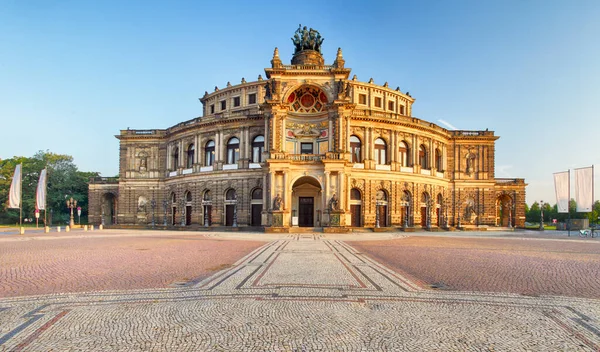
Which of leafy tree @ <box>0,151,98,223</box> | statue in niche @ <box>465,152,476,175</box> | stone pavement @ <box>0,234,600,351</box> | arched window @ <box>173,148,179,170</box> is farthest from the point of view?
leafy tree @ <box>0,151,98,223</box>

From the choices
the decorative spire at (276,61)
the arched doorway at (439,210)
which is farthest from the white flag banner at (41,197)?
the arched doorway at (439,210)

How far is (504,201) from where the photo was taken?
54.0 metres

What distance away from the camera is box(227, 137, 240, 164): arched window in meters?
45.5

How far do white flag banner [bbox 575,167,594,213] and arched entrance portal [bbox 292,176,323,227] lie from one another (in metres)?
27.6

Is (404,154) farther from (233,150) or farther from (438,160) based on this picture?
(233,150)

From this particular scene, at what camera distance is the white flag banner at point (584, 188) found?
1464 inches

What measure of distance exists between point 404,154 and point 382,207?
7750mm

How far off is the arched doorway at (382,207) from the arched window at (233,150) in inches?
725

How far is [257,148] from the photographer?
44.6 m

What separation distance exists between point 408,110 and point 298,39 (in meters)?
19.2

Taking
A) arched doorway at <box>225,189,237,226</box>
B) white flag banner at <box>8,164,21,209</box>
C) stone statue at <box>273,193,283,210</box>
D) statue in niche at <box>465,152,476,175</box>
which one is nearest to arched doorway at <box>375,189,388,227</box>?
stone statue at <box>273,193,283,210</box>

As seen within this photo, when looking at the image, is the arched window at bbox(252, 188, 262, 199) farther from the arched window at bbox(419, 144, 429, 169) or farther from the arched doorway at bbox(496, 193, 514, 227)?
the arched doorway at bbox(496, 193, 514, 227)

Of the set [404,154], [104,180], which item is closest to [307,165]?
[404,154]

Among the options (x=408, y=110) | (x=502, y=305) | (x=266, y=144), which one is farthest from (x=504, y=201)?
(x=502, y=305)
